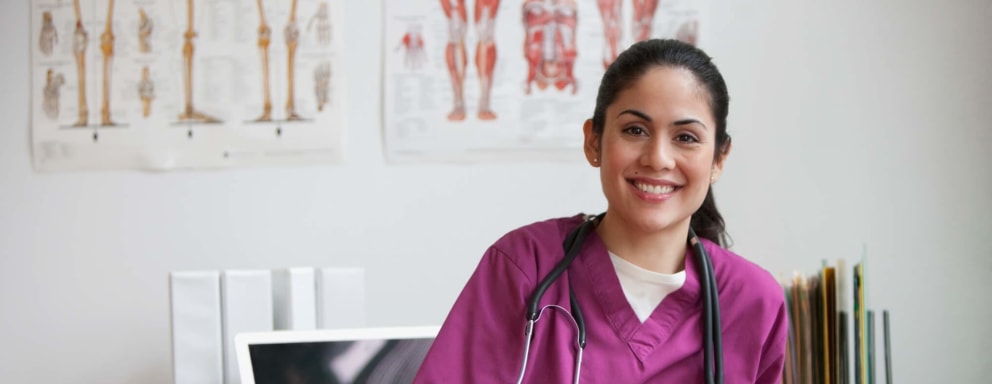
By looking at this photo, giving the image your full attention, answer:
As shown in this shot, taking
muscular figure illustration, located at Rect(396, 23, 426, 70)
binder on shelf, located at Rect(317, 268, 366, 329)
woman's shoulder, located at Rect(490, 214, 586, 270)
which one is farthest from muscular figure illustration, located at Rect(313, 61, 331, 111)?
woman's shoulder, located at Rect(490, 214, 586, 270)

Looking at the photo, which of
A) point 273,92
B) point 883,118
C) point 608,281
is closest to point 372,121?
point 273,92

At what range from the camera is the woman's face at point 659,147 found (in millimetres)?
1025

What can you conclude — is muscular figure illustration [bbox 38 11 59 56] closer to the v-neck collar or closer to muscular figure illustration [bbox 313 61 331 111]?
muscular figure illustration [bbox 313 61 331 111]

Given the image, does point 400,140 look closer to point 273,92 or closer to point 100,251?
point 273,92

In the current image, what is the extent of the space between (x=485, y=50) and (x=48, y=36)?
0.81 m

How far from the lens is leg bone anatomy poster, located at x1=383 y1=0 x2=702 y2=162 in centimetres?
179

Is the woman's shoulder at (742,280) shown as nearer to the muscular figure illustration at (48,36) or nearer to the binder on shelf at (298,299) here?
the binder on shelf at (298,299)

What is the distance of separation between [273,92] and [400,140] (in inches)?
9.8

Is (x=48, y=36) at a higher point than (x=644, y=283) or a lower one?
higher

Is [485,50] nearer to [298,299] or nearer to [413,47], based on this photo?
[413,47]

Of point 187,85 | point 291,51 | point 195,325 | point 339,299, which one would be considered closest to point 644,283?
point 339,299

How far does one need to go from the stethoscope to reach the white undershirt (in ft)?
0.11

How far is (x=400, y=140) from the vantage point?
5.86ft

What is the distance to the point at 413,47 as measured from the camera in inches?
70.2
